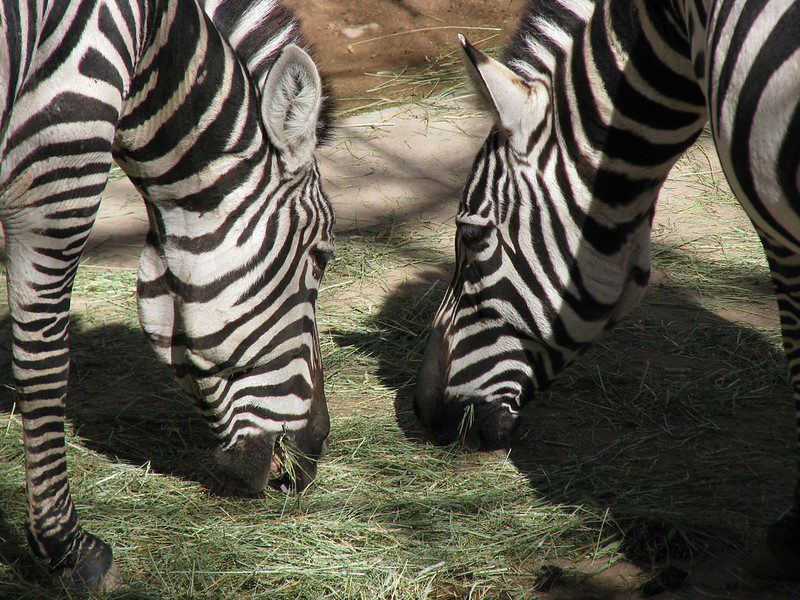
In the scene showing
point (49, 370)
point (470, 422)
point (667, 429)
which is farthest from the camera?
point (667, 429)

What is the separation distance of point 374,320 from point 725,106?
10.1ft

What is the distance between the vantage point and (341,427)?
12.6ft

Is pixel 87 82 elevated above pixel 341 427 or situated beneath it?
elevated above

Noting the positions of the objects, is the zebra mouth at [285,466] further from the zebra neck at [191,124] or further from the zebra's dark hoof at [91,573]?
the zebra neck at [191,124]

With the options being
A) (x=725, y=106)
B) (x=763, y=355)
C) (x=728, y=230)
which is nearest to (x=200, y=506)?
(x=725, y=106)

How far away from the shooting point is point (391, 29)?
9.20 m

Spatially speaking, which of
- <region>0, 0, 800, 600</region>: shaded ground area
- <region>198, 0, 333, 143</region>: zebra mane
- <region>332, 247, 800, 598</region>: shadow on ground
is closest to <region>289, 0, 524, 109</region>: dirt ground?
<region>0, 0, 800, 600</region>: shaded ground area

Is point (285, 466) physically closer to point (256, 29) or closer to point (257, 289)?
point (257, 289)

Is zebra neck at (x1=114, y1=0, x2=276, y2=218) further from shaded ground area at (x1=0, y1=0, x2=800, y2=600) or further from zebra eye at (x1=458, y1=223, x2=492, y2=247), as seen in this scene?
shaded ground area at (x1=0, y1=0, x2=800, y2=600)

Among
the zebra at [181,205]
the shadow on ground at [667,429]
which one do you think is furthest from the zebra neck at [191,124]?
the shadow on ground at [667,429]

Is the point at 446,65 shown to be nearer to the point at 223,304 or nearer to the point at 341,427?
the point at 341,427

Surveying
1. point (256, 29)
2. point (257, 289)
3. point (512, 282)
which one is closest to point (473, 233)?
point (512, 282)

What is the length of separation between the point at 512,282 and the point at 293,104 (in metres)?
1.18

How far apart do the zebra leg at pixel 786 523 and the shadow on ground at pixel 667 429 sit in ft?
0.22
